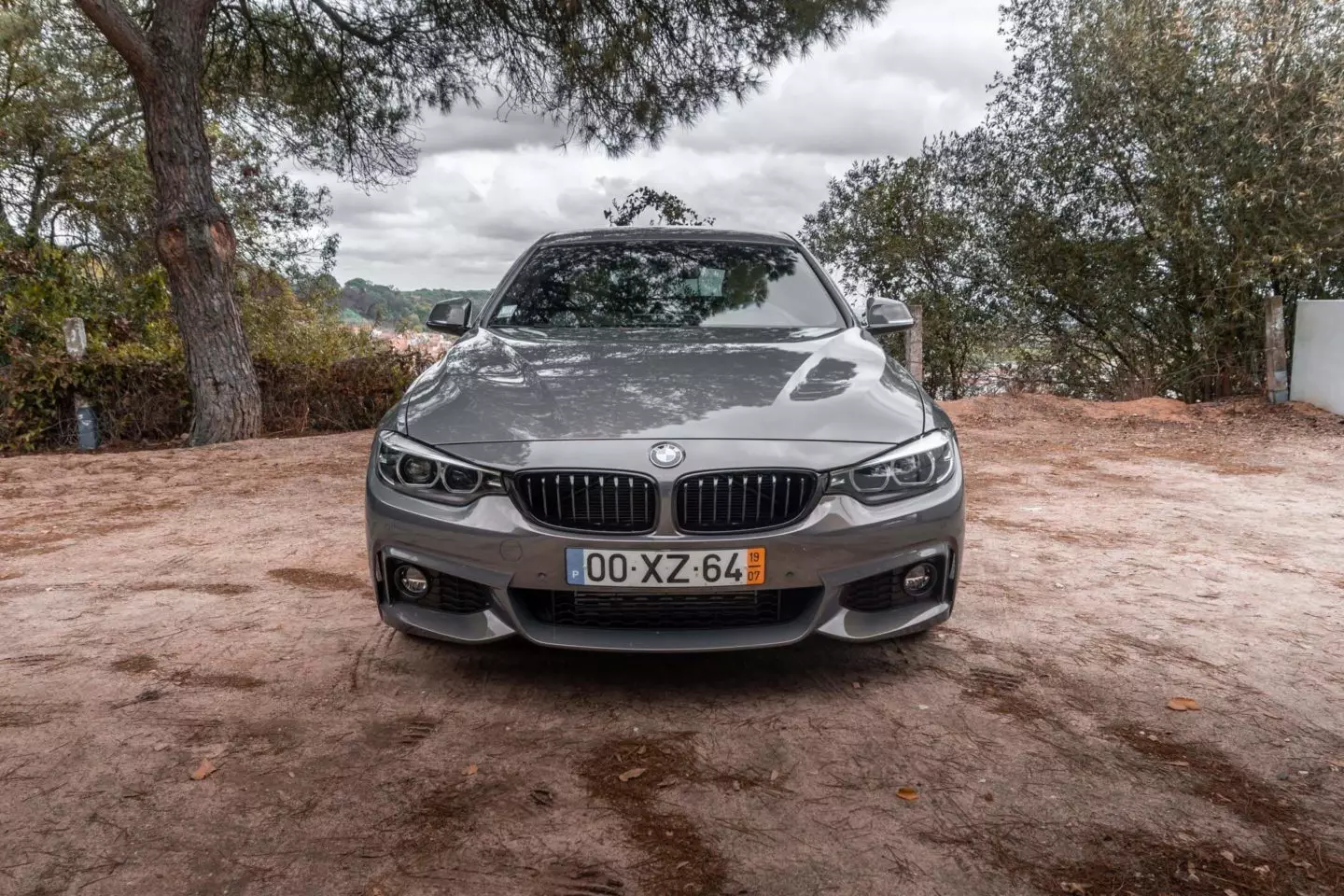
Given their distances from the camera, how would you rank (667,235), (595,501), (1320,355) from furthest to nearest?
(1320,355)
(667,235)
(595,501)

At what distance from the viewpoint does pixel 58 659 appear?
3131mm

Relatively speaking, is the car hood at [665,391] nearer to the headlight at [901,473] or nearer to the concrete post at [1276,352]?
the headlight at [901,473]

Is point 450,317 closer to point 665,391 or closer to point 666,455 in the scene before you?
point 665,391

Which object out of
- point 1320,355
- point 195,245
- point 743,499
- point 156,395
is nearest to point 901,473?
point 743,499

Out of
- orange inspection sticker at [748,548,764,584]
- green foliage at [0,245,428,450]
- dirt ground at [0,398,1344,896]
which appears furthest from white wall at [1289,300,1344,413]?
green foliage at [0,245,428,450]

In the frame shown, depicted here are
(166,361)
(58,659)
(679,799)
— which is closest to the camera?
(679,799)

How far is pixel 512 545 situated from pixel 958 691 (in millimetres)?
1362

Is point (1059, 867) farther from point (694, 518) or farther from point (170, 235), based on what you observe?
point (170, 235)

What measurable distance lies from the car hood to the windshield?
0.98ft

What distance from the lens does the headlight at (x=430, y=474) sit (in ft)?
8.70

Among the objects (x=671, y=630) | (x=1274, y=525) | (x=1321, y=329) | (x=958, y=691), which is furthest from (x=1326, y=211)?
(x=671, y=630)

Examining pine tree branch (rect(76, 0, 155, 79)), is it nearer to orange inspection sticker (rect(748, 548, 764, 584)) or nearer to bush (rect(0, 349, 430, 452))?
bush (rect(0, 349, 430, 452))

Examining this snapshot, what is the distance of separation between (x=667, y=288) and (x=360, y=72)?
9.03 metres

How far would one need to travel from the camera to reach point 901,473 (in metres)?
2.72
